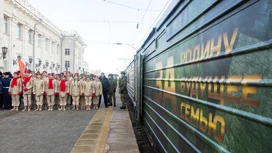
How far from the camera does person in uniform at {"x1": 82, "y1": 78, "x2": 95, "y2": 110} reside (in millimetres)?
10328

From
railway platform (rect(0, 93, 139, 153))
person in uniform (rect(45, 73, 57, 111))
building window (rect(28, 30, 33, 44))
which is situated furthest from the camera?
building window (rect(28, 30, 33, 44))

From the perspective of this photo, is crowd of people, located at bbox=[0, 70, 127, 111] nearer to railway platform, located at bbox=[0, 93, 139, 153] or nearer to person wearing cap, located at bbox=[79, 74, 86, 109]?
person wearing cap, located at bbox=[79, 74, 86, 109]

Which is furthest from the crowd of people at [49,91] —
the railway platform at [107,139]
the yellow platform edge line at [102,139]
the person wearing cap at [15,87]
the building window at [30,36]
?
the building window at [30,36]

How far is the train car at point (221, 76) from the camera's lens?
48.3 inches

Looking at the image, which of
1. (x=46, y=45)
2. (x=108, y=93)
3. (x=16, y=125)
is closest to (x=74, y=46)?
(x=46, y=45)

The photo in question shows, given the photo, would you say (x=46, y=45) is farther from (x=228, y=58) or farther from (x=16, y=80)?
(x=228, y=58)

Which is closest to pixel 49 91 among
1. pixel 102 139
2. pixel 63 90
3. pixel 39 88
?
pixel 39 88

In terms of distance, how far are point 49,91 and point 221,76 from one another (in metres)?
9.21

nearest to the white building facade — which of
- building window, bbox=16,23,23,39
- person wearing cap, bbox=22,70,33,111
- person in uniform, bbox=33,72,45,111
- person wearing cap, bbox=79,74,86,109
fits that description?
building window, bbox=16,23,23,39

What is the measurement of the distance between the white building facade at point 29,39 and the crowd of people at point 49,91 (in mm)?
6270

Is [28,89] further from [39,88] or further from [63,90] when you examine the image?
[63,90]

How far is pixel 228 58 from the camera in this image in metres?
1.58

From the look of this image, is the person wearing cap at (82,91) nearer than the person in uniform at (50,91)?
No

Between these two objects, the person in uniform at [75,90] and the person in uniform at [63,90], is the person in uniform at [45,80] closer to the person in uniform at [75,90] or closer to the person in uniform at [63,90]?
the person in uniform at [63,90]
